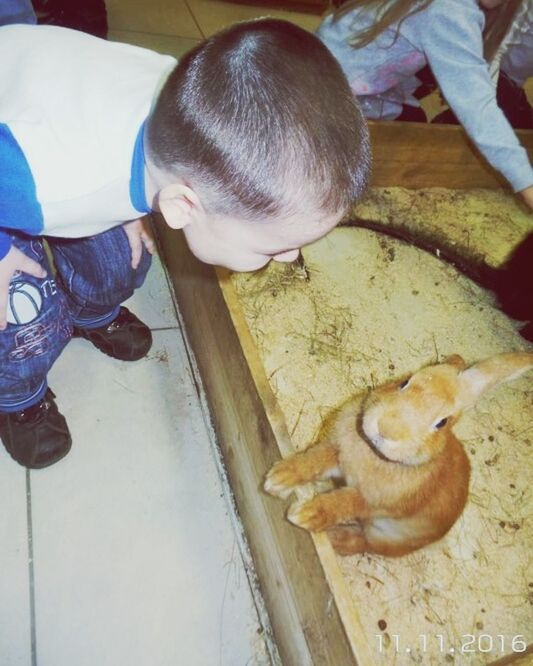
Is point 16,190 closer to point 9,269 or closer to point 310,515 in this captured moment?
point 9,269

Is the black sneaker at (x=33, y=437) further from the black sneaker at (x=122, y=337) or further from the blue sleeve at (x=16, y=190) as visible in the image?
the blue sleeve at (x=16, y=190)

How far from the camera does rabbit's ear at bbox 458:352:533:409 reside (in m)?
1.08

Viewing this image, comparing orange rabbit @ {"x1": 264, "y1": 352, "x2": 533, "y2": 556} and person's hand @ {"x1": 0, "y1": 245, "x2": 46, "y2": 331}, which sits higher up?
person's hand @ {"x1": 0, "y1": 245, "x2": 46, "y2": 331}

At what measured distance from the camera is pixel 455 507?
1169 mm

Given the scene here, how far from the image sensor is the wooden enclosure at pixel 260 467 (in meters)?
0.95

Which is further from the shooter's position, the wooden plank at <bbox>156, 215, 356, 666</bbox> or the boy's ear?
the wooden plank at <bbox>156, 215, 356, 666</bbox>

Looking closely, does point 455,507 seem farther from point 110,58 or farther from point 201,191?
point 110,58

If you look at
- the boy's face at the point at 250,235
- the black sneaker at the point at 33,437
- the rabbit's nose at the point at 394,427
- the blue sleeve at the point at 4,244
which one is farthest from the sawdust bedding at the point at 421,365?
the blue sleeve at the point at 4,244

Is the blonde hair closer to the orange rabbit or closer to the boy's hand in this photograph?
the boy's hand

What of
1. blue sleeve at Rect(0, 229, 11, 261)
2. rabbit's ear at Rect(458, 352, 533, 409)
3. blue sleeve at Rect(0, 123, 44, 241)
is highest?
blue sleeve at Rect(0, 123, 44, 241)

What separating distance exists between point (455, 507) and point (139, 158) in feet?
3.45

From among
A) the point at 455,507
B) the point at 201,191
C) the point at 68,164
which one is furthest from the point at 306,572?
the point at 68,164

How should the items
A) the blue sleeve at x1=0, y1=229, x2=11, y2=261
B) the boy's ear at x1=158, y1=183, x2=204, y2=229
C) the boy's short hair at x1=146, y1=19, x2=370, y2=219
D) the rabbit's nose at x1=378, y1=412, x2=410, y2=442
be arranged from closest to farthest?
the boy's short hair at x1=146, y1=19, x2=370, y2=219
the boy's ear at x1=158, y1=183, x2=204, y2=229
the blue sleeve at x1=0, y1=229, x2=11, y2=261
the rabbit's nose at x1=378, y1=412, x2=410, y2=442

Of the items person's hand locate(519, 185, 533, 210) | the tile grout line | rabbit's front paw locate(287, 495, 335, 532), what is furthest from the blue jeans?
person's hand locate(519, 185, 533, 210)
